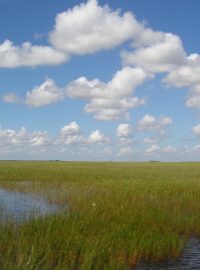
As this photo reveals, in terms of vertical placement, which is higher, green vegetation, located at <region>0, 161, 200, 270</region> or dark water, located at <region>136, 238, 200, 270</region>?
green vegetation, located at <region>0, 161, 200, 270</region>

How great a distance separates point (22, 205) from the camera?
21.3 metres

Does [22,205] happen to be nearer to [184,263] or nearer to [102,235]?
[102,235]

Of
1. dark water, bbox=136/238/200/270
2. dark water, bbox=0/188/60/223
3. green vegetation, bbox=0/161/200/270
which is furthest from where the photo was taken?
dark water, bbox=0/188/60/223

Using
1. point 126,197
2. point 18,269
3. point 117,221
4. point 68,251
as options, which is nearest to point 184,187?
point 126,197

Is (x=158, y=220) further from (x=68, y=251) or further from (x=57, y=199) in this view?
(x=57, y=199)

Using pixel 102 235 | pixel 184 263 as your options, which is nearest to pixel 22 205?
pixel 102 235

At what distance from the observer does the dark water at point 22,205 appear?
18167 millimetres

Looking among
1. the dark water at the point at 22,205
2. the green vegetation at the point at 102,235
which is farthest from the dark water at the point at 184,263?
the dark water at the point at 22,205

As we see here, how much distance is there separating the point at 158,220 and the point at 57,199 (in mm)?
7637

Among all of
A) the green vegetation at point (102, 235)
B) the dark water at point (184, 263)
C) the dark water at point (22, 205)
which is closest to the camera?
the green vegetation at point (102, 235)

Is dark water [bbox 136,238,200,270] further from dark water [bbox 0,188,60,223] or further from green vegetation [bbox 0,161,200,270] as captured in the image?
dark water [bbox 0,188,60,223]

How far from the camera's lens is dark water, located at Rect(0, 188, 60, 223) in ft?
59.6

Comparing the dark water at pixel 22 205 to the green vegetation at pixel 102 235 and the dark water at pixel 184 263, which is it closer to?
the green vegetation at pixel 102 235

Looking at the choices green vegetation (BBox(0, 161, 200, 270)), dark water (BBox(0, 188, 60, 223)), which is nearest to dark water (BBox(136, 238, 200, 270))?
green vegetation (BBox(0, 161, 200, 270))
